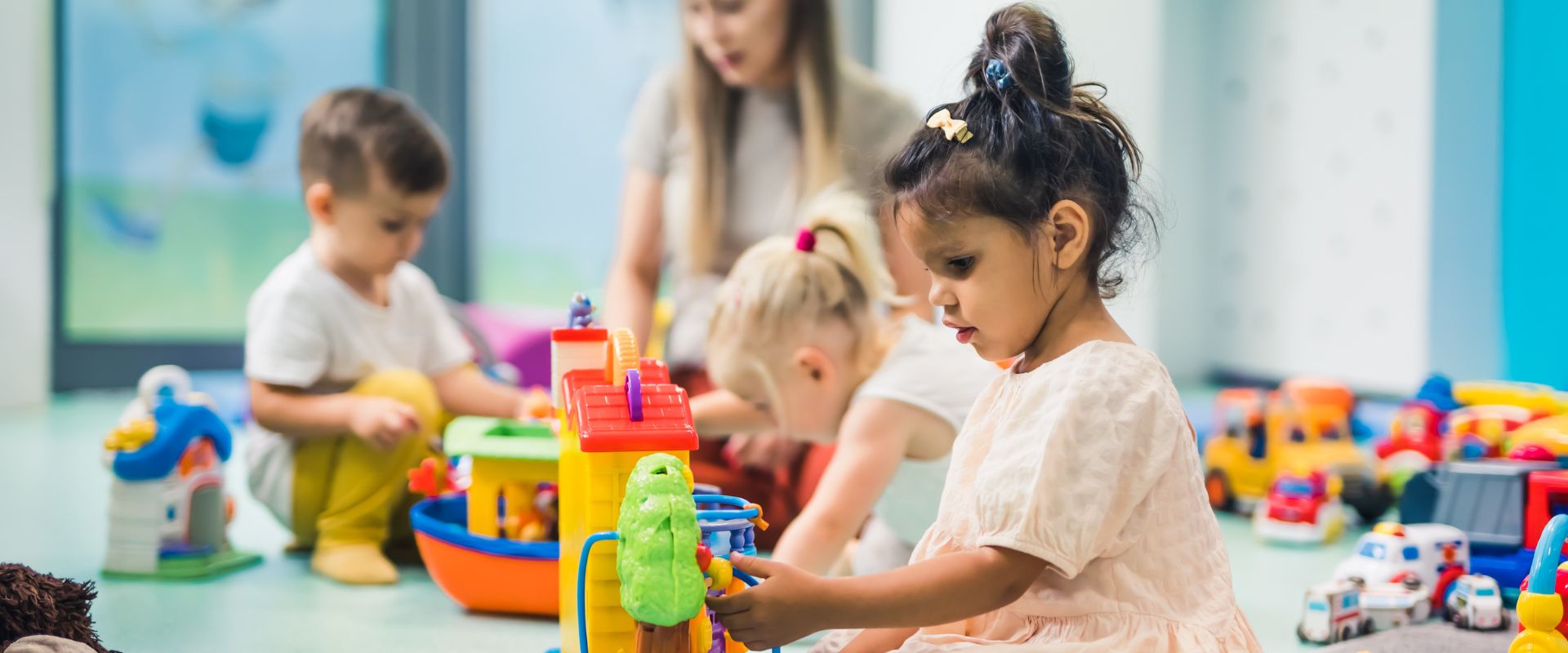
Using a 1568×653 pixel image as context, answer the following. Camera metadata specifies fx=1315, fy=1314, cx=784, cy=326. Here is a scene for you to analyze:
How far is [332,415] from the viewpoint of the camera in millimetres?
1675

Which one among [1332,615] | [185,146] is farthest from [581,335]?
[185,146]

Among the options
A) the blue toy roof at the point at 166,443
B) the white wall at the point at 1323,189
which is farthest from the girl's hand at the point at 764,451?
the white wall at the point at 1323,189

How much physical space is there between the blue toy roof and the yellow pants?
132mm

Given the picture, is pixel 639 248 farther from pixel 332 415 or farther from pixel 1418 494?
pixel 1418 494

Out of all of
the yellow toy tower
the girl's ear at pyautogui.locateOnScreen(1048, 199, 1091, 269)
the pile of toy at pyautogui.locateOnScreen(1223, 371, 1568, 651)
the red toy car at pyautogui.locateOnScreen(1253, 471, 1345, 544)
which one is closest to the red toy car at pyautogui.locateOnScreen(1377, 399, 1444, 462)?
the pile of toy at pyautogui.locateOnScreen(1223, 371, 1568, 651)

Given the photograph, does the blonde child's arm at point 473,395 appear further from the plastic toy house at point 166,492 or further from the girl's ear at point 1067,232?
the girl's ear at point 1067,232

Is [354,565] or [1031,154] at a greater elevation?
[1031,154]

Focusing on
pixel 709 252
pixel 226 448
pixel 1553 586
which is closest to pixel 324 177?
pixel 226 448

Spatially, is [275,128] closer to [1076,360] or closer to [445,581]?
[445,581]

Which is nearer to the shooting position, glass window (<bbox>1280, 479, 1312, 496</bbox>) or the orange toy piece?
the orange toy piece

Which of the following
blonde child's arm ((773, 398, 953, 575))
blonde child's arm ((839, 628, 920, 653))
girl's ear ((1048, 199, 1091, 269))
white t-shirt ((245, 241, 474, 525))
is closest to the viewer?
girl's ear ((1048, 199, 1091, 269))

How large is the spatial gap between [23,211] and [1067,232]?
3.25 metres

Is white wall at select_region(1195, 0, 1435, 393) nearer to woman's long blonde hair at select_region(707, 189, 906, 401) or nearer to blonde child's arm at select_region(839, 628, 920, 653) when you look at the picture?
woman's long blonde hair at select_region(707, 189, 906, 401)

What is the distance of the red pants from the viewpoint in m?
1.75
